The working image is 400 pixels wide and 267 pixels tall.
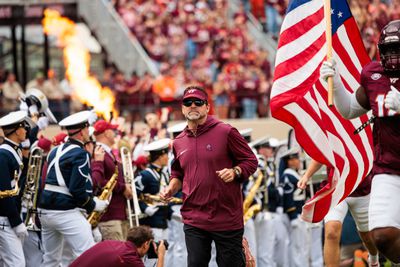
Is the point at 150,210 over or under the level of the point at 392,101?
under

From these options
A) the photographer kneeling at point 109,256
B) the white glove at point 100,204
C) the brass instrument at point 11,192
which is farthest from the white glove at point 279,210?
the photographer kneeling at point 109,256

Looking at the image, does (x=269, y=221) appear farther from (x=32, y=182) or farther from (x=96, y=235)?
(x=32, y=182)

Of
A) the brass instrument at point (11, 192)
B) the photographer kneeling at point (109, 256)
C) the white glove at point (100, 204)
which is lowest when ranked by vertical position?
the white glove at point (100, 204)

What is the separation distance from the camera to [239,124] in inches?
955

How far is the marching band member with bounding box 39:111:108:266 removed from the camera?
43.2 feet

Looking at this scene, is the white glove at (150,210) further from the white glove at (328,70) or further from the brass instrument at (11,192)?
the white glove at (328,70)

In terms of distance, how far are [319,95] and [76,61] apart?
12861 mm

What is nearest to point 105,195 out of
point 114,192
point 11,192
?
point 114,192

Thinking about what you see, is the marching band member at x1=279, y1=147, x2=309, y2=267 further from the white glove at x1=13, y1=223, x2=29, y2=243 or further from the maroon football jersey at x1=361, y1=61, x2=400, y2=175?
the maroon football jersey at x1=361, y1=61, x2=400, y2=175

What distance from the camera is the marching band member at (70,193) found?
13.2 meters

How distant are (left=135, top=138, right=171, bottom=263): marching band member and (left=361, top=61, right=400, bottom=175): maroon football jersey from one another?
188 inches

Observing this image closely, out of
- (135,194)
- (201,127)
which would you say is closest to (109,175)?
(135,194)

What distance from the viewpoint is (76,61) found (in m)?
24.7

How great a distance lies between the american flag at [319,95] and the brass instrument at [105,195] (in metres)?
2.96
